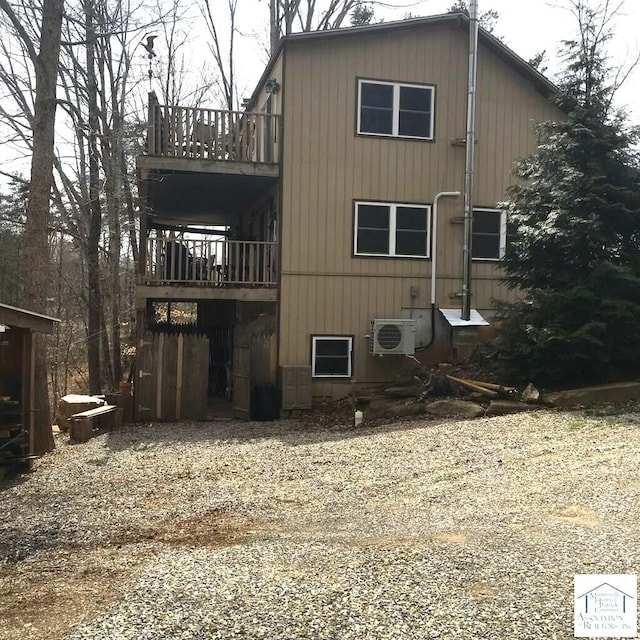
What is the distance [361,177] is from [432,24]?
142 inches

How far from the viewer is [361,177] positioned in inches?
535

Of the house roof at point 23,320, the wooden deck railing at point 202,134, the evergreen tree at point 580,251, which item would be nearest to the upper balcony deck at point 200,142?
the wooden deck railing at point 202,134

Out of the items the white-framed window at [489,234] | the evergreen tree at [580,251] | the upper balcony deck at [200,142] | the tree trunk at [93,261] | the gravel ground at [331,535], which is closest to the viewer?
the gravel ground at [331,535]

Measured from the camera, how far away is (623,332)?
35.9ft

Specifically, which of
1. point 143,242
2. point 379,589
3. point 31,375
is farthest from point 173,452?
point 379,589

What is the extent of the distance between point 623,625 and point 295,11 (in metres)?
26.2

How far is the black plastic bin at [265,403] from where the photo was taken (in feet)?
42.8

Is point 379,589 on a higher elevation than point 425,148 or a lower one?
lower

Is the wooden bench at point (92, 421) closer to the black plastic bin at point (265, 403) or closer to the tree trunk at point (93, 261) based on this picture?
the black plastic bin at point (265, 403)

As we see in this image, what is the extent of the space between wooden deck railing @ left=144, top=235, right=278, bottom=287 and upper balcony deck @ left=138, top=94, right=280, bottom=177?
1.43m

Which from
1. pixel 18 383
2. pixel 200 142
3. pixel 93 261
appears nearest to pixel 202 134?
pixel 200 142

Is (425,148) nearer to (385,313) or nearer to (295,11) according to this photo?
(385,313)

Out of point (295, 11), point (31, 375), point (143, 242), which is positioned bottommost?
point (31, 375)

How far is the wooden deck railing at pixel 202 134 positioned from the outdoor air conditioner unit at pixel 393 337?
407cm
